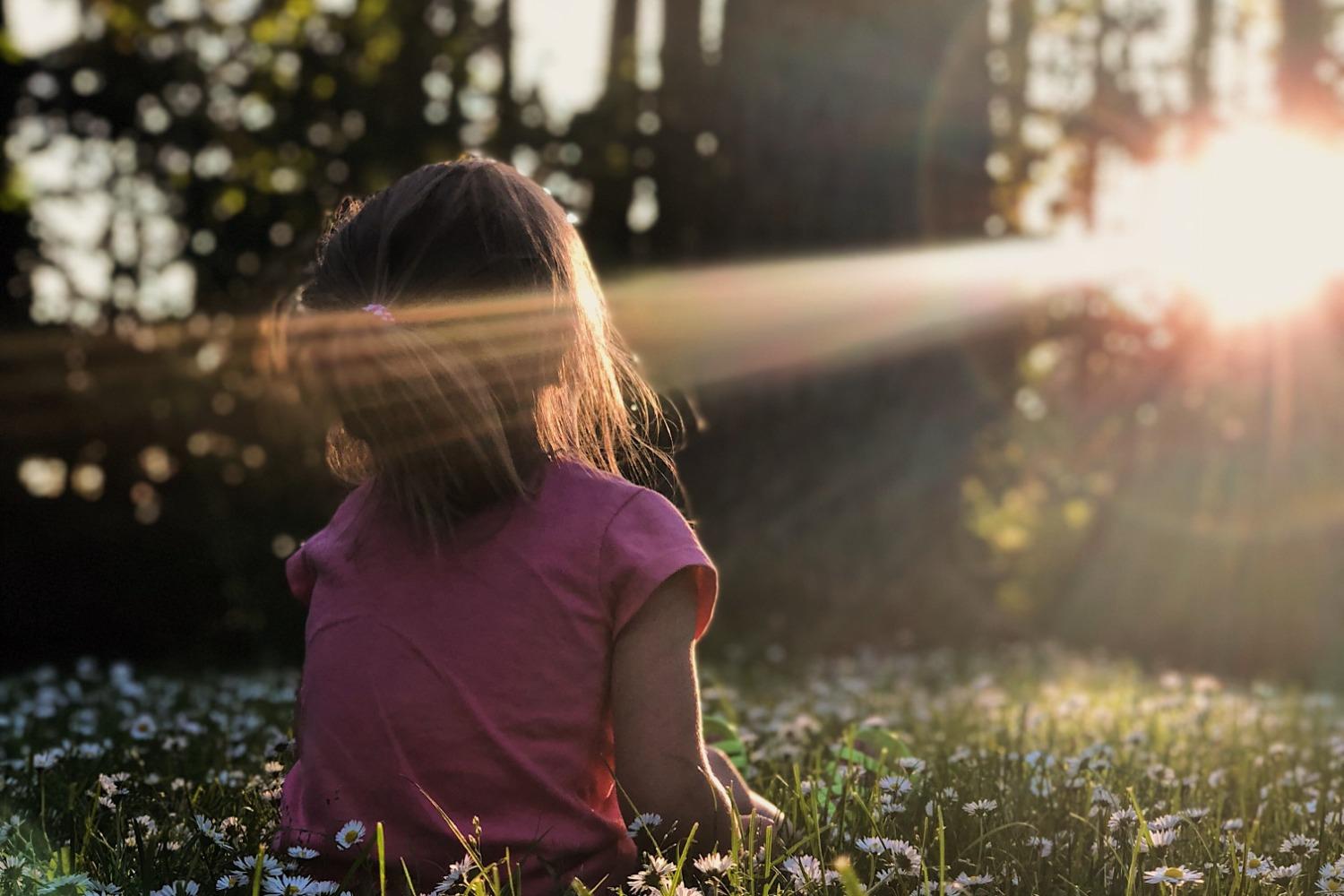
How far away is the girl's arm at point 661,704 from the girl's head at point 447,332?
11.4 inches

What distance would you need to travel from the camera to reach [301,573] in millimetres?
2541

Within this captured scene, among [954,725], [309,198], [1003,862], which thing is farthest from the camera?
[309,198]

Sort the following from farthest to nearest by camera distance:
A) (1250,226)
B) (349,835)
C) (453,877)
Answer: (1250,226), (349,835), (453,877)

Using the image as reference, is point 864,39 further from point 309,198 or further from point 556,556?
point 556,556

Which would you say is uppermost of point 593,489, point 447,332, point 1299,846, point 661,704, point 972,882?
point 447,332

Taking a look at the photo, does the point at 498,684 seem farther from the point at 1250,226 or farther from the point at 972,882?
the point at 1250,226

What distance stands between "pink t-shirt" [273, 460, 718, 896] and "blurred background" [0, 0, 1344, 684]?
22.3ft

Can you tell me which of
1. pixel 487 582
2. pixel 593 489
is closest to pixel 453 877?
pixel 487 582

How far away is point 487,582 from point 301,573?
59 centimetres

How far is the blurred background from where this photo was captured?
8.93 metres

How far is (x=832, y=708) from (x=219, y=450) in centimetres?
545

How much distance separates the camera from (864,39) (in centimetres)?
1062

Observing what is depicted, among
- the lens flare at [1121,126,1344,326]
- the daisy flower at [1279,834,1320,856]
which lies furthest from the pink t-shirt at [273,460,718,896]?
the lens flare at [1121,126,1344,326]

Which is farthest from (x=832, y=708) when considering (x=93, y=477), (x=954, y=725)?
(x=93, y=477)
